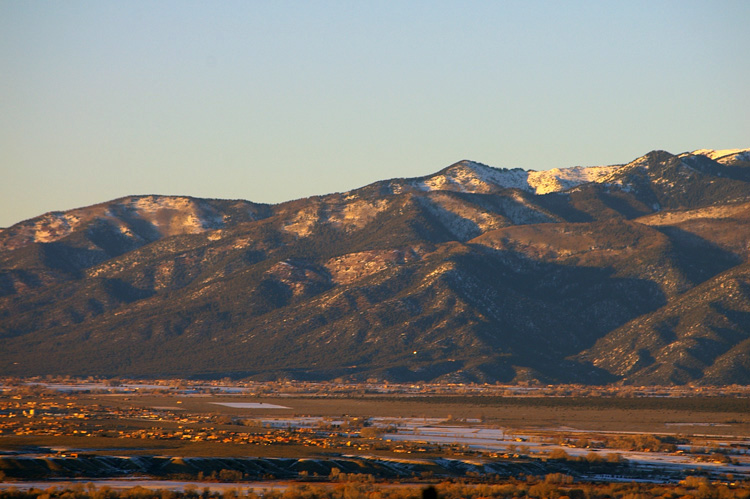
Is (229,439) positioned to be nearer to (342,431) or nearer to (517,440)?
(342,431)

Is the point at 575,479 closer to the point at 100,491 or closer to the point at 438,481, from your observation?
the point at 438,481

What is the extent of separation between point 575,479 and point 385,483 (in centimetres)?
1842

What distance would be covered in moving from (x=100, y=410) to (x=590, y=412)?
79345 mm

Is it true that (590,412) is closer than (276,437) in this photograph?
No

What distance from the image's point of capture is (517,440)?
145 m

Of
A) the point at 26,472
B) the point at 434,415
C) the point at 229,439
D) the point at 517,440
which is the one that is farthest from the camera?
the point at 434,415

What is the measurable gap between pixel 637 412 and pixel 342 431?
6163 centimetres

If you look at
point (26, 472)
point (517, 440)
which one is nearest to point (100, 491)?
point (26, 472)

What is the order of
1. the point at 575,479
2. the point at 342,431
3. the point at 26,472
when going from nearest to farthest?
the point at 26,472 < the point at 575,479 < the point at 342,431

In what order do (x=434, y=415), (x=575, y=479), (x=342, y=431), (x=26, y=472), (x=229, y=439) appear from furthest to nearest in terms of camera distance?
(x=434, y=415), (x=342, y=431), (x=229, y=439), (x=575, y=479), (x=26, y=472)

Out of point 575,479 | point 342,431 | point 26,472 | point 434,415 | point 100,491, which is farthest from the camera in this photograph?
point 434,415

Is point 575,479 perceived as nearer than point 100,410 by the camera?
Yes

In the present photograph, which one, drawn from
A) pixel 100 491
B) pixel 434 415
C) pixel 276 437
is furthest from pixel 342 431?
pixel 100 491

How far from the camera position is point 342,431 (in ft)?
506
